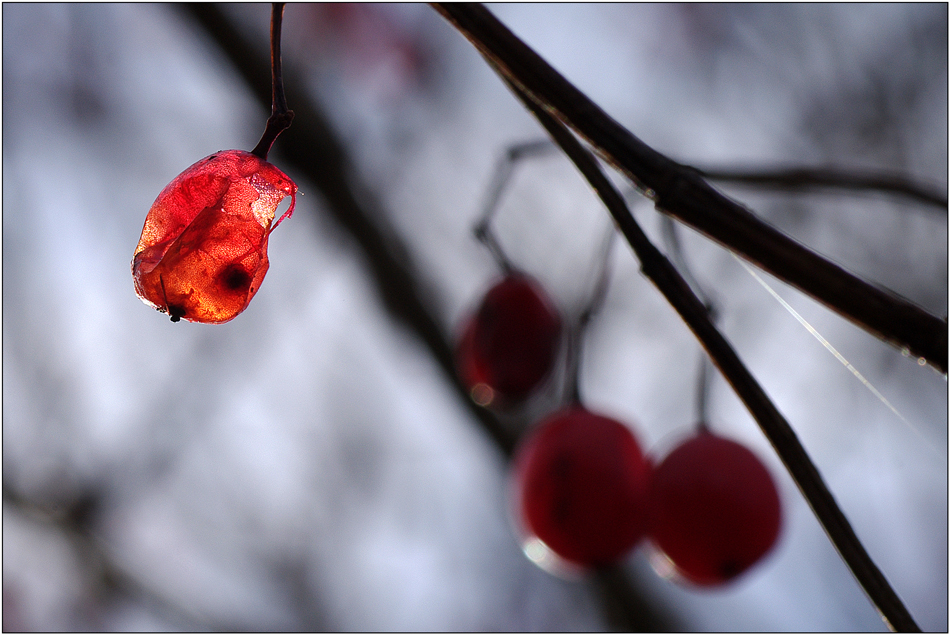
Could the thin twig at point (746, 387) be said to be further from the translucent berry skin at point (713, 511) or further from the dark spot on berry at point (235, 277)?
the translucent berry skin at point (713, 511)

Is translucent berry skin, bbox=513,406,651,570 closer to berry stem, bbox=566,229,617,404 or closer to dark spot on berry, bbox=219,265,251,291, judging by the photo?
berry stem, bbox=566,229,617,404

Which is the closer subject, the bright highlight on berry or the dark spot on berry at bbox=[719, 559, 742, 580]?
the bright highlight on berry

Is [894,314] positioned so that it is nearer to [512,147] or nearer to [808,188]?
[808,188]

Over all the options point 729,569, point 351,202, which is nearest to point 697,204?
point 729,569

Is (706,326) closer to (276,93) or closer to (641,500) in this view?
(276,93)

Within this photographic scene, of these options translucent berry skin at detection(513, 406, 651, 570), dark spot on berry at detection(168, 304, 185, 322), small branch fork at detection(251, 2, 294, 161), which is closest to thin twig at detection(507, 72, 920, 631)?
small branch fork at detection(251, 2, 294, 161)

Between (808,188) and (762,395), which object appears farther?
(808,188)

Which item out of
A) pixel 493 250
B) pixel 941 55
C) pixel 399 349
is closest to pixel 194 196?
pixel 493 250
